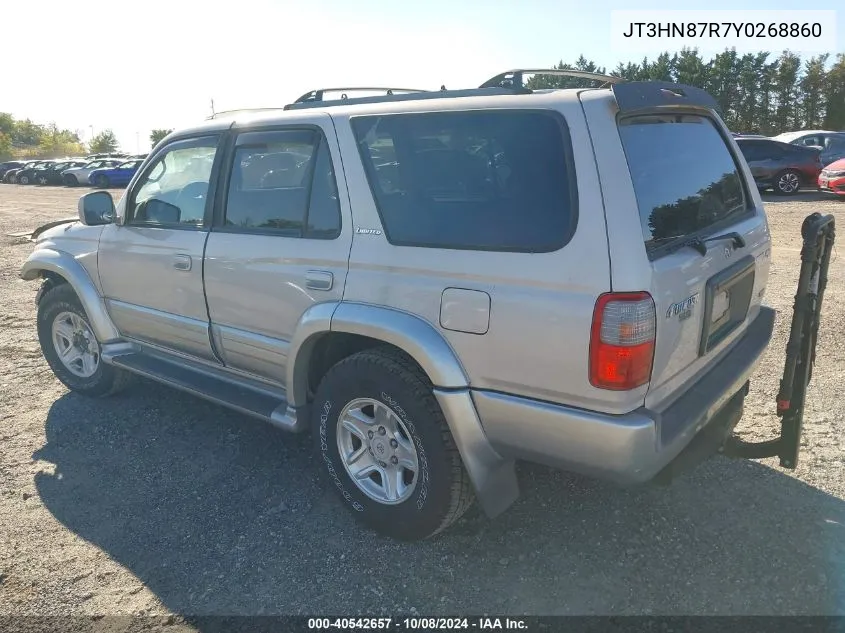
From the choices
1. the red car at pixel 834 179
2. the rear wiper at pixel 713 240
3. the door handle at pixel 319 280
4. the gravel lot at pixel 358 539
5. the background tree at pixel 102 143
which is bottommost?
the gravel lot at pixel 358 539

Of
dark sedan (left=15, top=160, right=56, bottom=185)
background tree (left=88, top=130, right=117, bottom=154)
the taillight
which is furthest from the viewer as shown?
background tree (left=88, top=130, right=117, bottom=154)

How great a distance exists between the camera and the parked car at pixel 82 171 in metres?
33.2

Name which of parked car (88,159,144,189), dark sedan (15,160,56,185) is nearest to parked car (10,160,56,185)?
dark sedan (15,160,56,185)

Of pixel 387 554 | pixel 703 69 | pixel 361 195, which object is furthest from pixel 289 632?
pixel 703 69

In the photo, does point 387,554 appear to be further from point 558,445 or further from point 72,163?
point 72,163

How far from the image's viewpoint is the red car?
13984mm

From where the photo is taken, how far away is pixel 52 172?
35.2m

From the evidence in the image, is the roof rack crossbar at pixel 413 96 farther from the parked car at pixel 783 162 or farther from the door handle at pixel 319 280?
the parked car at pixel 783 162

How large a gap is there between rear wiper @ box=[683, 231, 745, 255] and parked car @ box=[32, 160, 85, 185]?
126 ft

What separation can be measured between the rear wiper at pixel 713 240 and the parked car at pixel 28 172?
40396 mm

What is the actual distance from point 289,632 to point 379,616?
35cm

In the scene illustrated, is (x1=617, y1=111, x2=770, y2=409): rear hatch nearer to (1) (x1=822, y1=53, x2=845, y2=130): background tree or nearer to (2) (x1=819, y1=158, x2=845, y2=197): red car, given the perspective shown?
(2) (x1=819, y1=158, x2=845, y2=197): red car

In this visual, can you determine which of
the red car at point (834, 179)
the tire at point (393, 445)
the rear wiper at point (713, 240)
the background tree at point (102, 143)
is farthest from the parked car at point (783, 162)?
the background tree at point (102, 143)

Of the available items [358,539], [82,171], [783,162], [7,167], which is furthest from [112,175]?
[358,539]
